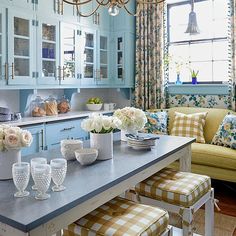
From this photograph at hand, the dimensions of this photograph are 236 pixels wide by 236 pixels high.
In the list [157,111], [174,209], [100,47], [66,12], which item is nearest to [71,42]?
[66,12]

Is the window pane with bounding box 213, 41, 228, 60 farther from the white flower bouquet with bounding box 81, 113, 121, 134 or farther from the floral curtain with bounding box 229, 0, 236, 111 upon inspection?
the white flower bouquet with bounding box 81, 113, 121, 134

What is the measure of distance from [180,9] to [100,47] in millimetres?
1332

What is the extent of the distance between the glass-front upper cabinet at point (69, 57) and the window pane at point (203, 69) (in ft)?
5.67

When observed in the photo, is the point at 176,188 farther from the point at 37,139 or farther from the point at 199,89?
the point at 199,89

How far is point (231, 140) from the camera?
131 inches

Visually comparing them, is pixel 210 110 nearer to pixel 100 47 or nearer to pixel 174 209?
pixel 100 47

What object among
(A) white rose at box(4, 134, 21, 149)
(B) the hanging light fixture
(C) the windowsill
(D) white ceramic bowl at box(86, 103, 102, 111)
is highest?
(B) the hanging light fixture

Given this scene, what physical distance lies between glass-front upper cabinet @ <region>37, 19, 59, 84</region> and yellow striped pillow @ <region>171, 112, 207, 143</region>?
1628mm

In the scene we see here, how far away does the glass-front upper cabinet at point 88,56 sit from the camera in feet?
13.3

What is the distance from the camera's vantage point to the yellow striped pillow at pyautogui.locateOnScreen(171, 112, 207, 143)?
3737mm

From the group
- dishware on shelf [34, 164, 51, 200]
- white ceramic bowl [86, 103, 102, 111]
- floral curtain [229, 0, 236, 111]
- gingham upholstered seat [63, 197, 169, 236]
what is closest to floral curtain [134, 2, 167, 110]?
white ceramic bowl [86, 103, 102, 111]

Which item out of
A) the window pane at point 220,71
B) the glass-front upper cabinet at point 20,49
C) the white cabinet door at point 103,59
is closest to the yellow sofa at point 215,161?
the window pane at point 220,71

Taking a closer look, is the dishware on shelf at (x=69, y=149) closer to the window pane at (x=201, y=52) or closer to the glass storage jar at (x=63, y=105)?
the glass storage jar at (x=63, y=105)

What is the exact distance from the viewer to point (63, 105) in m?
3.99
